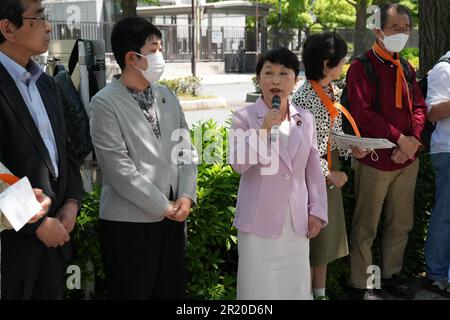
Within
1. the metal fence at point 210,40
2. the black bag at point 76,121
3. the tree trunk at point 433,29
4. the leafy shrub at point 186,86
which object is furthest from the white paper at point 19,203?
the metal fence at point 210,40

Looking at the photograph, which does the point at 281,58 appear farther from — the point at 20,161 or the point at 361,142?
the point at 20,161

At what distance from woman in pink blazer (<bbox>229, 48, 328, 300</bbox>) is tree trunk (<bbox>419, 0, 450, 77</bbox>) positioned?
2.83 metres

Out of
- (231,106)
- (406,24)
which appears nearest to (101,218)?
(406,24)

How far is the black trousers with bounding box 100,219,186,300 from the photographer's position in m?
3.03

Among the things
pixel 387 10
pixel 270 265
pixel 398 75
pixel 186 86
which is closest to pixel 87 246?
pixel 270 265

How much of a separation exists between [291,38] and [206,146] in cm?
3326

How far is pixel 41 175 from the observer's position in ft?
8.63

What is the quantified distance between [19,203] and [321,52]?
6.72ft

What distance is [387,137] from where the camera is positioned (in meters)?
3.92

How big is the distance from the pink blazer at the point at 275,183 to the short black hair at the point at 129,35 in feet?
2.09

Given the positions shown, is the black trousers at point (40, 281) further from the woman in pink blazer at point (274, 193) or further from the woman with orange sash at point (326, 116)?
the woman with orange sash at point (326, 116)

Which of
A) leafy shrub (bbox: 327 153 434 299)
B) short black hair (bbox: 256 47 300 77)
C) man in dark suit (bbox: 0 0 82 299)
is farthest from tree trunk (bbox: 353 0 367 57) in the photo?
man in dark suit (bbox: 0 0 82 299)

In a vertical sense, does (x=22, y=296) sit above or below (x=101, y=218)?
below

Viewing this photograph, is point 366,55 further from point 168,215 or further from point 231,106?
point 231,106
